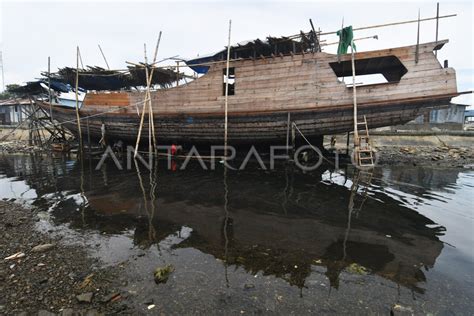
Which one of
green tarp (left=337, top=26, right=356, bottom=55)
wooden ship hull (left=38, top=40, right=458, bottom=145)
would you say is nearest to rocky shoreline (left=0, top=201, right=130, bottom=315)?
wooden ship hull (left=38, top=40, right=458, bottom=145)

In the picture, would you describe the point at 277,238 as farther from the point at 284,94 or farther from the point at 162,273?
the point at 284,94

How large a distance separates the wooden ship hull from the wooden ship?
0.03 metres

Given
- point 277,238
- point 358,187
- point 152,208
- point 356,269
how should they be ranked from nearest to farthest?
1. point 356,269
2. point 277,238
3. point 152,208
4. point 358,187

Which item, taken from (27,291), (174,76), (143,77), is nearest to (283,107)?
(174,76)

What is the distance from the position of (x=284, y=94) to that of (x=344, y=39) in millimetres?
3292

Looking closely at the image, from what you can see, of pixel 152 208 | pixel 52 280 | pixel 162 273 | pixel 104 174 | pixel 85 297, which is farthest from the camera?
pixel 104 174

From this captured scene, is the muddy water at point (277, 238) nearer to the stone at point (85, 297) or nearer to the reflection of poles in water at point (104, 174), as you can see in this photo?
the reflection of poles in water at point (104, 174)

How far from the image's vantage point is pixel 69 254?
437 cm

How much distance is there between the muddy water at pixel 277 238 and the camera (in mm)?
3336

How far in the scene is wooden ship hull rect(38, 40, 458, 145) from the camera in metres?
10.9

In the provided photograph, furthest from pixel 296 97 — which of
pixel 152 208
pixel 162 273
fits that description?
pixel 162 273

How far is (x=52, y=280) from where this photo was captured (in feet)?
11.9

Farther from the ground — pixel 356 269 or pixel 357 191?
pixel 357 191

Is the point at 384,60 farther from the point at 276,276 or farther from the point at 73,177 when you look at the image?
the point at 73,177
